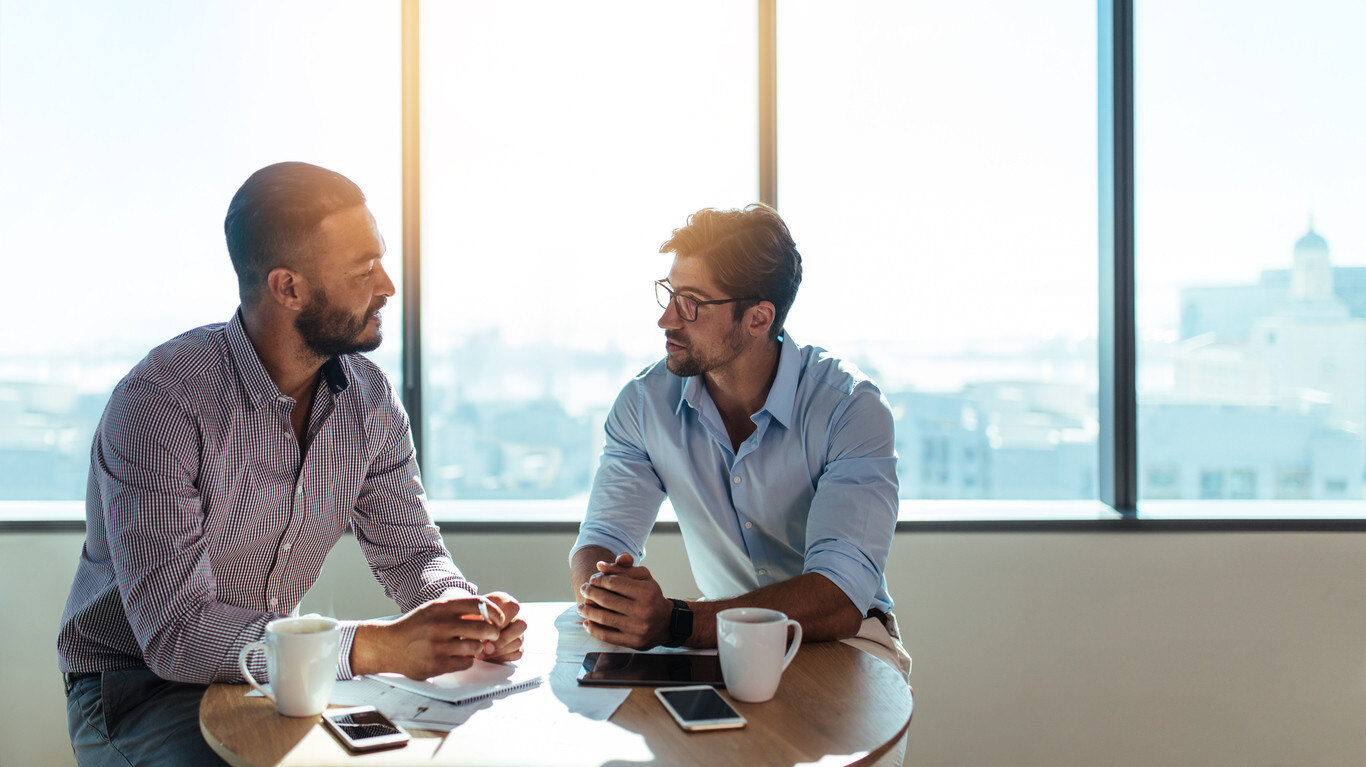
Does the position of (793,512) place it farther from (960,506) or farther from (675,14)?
(675,14)

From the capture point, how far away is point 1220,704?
259cm

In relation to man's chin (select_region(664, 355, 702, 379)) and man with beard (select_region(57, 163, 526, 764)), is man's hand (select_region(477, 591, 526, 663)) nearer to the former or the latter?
man with beard (select_region(57, 163, 526, 764))

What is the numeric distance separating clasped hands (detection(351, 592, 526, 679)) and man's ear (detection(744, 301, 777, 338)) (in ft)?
2.99

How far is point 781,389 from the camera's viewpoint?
1.90m

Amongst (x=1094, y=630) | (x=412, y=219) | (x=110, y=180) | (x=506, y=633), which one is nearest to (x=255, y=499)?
(x=506, y=633)

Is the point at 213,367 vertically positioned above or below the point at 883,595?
above

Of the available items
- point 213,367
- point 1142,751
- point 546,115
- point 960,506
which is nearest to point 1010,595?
point 960,506

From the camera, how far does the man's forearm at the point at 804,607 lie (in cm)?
146

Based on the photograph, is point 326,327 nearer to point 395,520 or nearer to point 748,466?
point 395,520

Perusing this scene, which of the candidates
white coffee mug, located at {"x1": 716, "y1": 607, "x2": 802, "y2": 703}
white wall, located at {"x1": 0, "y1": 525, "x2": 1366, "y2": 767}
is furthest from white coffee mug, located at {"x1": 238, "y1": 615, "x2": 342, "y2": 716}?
white wall, located at {"x1": 0, "y1": 525, "x2": 1366, "y2": 767}

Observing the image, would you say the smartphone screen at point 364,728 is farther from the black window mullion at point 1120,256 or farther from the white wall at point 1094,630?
the black window mullion at point 1120,256

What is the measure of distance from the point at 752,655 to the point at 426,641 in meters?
0.46

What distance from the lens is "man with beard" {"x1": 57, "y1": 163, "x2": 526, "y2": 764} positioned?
1.33 meters

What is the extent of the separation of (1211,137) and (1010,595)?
4.86ft
